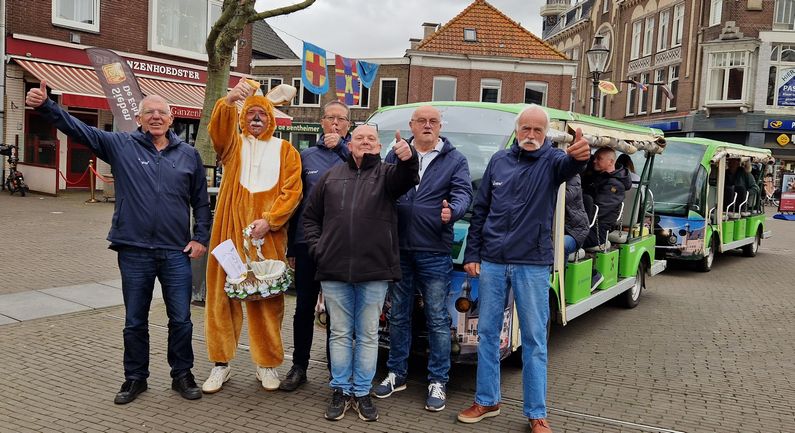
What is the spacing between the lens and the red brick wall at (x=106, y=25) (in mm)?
18094

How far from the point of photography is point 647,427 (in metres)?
4.45

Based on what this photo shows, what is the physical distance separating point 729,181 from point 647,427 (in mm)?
10446

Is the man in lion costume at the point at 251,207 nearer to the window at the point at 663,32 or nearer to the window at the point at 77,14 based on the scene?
the window at the point at 77,14

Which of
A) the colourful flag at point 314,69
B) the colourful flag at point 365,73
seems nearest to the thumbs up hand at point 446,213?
the colourful flag at point 314,69

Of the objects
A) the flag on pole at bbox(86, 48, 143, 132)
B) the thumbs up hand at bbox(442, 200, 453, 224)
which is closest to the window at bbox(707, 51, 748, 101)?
the flag on pole at bbox(86, 48, 143, 132)

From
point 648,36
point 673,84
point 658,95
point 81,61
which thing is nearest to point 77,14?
point 81,61

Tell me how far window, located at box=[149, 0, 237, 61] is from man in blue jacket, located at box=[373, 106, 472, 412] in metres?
19.1

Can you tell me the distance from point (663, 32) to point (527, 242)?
36.3 m

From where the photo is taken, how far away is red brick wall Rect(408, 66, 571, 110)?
3412 cm

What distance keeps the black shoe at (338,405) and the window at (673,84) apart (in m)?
34.0

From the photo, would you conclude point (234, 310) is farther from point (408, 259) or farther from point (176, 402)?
point (408, 259)

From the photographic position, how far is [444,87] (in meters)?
34.5

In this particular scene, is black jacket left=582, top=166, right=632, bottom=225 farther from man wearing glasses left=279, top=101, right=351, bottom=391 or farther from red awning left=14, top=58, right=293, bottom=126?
red awning left=14, top=58, right=293, bottom=126

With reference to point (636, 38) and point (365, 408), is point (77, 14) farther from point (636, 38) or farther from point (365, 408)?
point (636, 38)
